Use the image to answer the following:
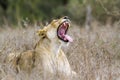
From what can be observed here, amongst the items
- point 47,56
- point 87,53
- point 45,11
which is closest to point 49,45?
point 47,56

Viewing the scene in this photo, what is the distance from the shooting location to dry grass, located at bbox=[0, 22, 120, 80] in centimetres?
793

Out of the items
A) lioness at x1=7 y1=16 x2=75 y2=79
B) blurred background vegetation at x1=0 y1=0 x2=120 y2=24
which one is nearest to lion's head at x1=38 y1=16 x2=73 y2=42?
lioness at x1=7 y1=16 x2=75 y2=79

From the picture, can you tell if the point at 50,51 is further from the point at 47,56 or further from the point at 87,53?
the point at 87,53

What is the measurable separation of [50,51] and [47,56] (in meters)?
0.13

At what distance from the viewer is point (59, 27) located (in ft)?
28.7

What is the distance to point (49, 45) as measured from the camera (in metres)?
8.73

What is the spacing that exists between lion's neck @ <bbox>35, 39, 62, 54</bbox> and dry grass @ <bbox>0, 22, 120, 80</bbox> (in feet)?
1.13

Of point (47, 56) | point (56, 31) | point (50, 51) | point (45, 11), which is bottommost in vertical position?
point (47, 56)

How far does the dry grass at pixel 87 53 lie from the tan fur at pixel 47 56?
21cm

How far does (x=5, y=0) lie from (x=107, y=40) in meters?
15.0

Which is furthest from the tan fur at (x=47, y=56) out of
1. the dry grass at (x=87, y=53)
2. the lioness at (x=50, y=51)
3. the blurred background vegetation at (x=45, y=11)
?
the blurred background vegetation at (x=45, y=11)

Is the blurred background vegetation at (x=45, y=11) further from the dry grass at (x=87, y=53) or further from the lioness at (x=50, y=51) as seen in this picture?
the lioness at (x=50, y=51)

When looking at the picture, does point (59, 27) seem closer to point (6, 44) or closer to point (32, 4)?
point (6, 44)

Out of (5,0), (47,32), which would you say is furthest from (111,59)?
(5,0)
